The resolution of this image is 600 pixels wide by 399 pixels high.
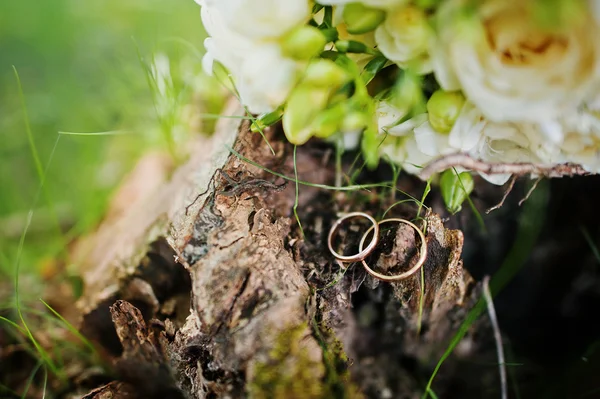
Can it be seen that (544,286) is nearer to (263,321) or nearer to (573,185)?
(573,185)

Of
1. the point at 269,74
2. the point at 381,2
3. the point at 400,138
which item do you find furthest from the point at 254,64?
the point at 400,138

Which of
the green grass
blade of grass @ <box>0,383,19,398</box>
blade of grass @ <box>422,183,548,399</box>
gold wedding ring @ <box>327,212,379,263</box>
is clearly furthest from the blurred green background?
blade of grass @ <box>422,183,548,399</box>

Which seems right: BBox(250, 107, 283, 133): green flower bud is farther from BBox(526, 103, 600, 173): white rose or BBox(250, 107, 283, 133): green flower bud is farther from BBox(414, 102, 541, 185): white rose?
BBox(526, 103, 600, 173): white rose

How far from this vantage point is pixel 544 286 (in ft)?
2.92

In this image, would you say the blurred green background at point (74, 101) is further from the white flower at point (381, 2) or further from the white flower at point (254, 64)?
the white flower at point (381, 2)

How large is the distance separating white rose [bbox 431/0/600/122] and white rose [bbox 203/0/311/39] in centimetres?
13

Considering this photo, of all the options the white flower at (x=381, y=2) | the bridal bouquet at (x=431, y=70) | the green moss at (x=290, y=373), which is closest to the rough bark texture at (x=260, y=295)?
the green moss at (x=290, y=373)

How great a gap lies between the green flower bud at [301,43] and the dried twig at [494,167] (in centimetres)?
16

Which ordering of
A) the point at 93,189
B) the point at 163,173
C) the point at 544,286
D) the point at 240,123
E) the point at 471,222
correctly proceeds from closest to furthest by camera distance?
the point at 240,123, the point at 471,222, the point at 544,286, the point at 163,173, the point at 93,189

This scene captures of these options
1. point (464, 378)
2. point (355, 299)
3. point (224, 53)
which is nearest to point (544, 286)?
point (464, 378)

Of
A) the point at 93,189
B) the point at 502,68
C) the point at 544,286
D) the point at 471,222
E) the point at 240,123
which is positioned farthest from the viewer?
the point at 93,189

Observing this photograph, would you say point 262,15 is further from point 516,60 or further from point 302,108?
point 516,60

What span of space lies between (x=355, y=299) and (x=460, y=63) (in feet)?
1.29

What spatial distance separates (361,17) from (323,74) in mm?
69
